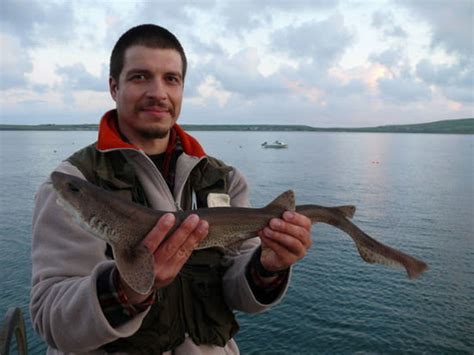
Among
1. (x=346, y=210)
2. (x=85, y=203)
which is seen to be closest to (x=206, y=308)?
(x=85, y=203)

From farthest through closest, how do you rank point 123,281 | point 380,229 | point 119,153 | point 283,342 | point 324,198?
point 324,198, point 380,229, point 283,342, point 119,153, point 123,281

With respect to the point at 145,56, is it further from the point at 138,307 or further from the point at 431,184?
the point at 431,184

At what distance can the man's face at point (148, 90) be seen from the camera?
16.1 ft

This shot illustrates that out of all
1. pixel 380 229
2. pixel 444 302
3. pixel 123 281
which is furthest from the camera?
pixel 380 229

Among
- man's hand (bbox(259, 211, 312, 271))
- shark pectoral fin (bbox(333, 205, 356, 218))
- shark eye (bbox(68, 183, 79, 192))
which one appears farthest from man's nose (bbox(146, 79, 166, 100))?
Result: shark pectoral fin (bbox(333, 205, 356, 218))

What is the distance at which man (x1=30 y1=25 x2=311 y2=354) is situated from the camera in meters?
3.71

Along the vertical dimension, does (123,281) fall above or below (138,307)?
above

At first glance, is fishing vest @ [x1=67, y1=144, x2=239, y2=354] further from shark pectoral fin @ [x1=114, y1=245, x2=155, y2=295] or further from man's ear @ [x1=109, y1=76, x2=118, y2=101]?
man's ear @ [x1=109, y1=76, x2=118, y2=101]

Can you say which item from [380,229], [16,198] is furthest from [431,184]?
[16,198]

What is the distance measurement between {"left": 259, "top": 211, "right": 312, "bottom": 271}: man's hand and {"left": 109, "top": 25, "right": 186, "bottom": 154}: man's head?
1814 millimetres

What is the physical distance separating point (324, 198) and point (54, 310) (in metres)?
43.3

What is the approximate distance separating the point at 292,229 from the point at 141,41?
284 centimetres

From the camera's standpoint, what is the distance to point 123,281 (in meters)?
3.67

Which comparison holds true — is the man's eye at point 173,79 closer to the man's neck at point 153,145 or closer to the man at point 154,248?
the man at point 154,248
